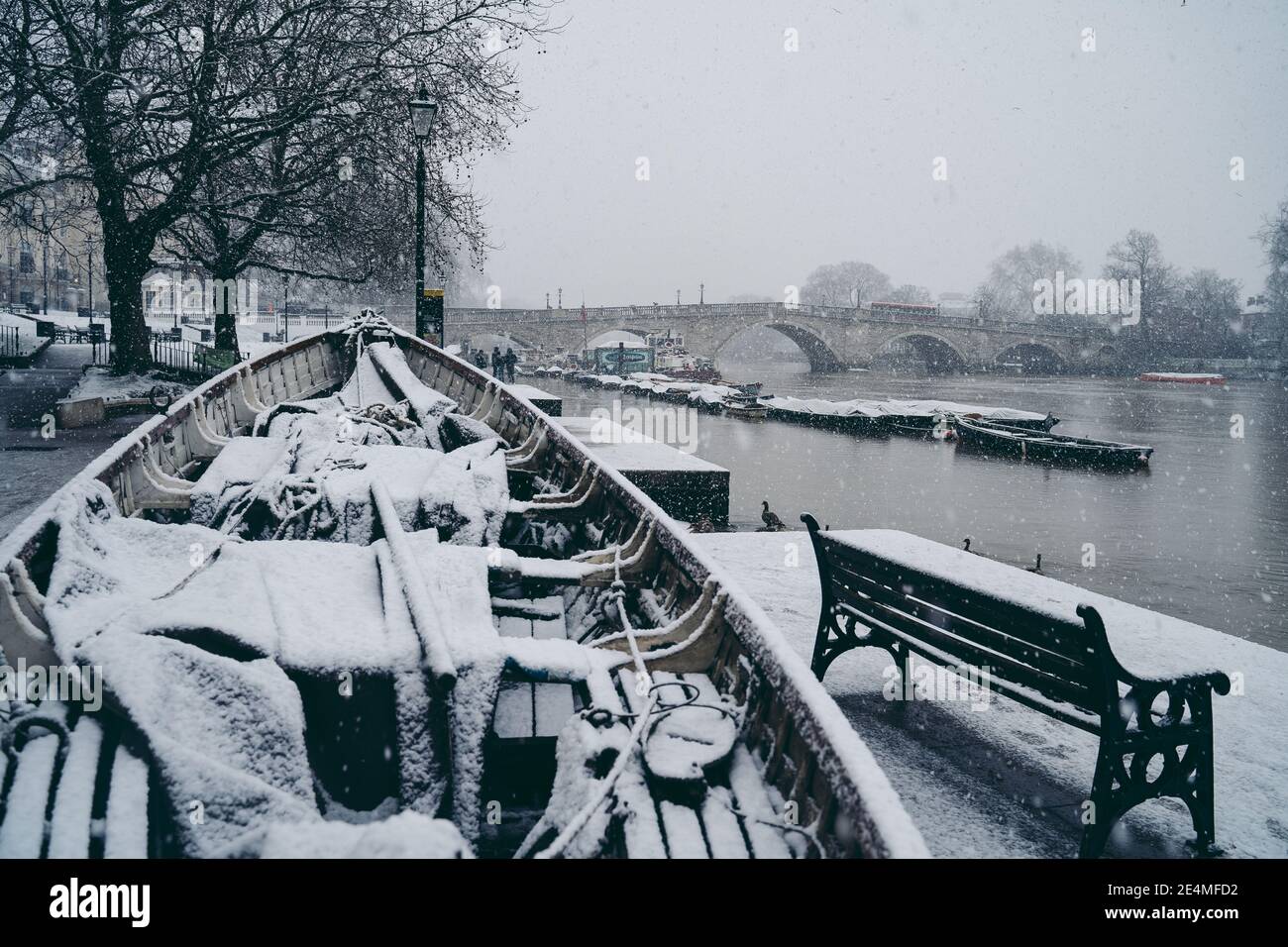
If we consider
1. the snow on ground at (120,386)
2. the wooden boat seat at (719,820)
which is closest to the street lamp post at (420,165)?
the snow on ground at (120,386)

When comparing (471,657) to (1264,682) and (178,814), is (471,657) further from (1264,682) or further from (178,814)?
(1264,682)

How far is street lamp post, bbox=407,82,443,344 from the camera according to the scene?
11516mm

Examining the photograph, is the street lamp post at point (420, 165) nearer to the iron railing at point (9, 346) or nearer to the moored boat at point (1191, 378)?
the iron railing at point (9, 346)

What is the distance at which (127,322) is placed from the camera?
16.6 meters

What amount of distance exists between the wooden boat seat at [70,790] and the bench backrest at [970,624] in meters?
3.03

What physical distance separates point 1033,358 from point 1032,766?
285ft

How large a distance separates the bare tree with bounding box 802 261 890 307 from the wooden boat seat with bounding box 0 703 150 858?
132 meters

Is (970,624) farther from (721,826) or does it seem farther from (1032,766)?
(721,826)

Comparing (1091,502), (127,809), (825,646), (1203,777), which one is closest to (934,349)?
(1091,502)

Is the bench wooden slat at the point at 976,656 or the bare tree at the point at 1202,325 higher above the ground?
the bare tree at the point at 1202,325

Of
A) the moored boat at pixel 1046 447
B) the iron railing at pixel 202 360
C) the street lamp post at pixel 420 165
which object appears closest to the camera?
the street lamp post at pixel 420 165

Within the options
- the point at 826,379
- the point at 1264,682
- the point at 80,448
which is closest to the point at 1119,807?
the point at 1264,682

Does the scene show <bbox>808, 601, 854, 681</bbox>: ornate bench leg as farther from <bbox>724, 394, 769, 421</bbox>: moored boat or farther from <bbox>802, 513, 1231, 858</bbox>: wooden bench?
<bbox>724, 394, 769, 421</bbox>: moored boat

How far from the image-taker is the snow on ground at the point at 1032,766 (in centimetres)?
334
